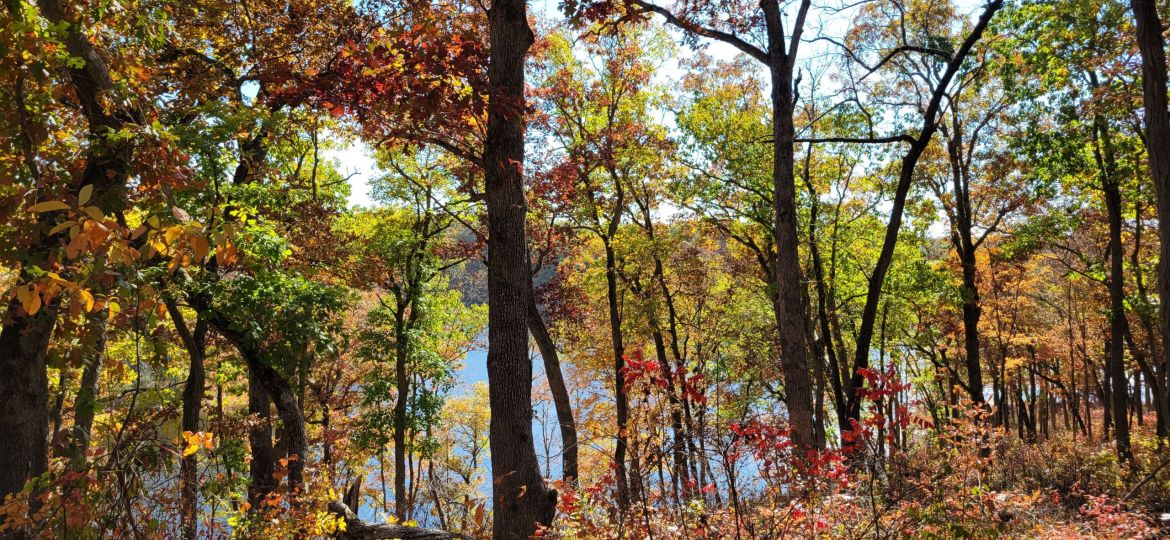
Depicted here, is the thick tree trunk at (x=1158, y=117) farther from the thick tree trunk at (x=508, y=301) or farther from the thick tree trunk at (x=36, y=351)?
A: the thick tree trunk at (x=36, y=351)

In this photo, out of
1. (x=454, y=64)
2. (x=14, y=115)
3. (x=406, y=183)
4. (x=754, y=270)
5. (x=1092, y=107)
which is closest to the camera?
(x=14, y=115)

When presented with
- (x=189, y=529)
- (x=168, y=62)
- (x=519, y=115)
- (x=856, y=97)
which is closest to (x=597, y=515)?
(x=189, y=529)

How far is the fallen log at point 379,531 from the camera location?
582cm

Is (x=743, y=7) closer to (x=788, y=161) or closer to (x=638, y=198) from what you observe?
(x=788, y=161)

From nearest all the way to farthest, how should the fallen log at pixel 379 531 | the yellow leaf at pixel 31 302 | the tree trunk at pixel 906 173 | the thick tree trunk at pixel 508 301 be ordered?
the yellow leaf at pixel 31 302 → the thick tree trunk at pixel 508 301 → the fallen log at pixel 379 531 → the tree trunk at pixel 906 173

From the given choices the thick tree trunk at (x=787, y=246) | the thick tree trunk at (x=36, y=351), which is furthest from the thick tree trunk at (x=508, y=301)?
the thick tree trunk at (x=787, y=246)

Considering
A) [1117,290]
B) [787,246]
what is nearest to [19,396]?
[787,246]

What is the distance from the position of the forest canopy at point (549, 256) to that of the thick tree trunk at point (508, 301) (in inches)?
1.1

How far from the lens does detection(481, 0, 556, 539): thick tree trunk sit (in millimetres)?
4984

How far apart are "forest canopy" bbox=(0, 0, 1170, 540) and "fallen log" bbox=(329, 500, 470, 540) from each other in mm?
35

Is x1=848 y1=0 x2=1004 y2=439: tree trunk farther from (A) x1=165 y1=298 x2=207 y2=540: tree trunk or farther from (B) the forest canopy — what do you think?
(A) x1=165 y1=298 x2=207 y2=540: tree trunk

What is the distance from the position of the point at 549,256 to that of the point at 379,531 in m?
10.0

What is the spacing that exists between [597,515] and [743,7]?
7.05m

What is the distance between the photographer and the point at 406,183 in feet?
52.1
